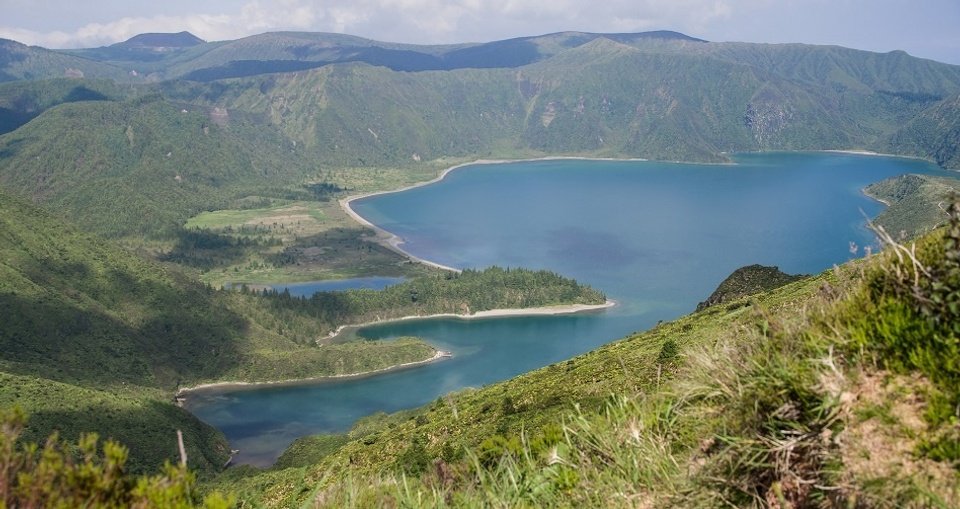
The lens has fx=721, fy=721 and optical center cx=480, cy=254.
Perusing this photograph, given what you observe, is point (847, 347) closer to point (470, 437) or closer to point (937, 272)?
point (937, 272)

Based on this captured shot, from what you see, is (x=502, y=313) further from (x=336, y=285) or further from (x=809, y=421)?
(x=809, y=421)

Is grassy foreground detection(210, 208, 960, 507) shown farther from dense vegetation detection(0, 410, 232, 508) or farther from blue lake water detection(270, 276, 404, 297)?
blue lake water detection(270, 276, 404, 297)

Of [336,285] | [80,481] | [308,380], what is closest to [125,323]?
[308,380]

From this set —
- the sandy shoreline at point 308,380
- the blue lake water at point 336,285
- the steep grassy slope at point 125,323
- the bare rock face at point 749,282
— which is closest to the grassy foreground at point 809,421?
the bare rock face at point 749,282

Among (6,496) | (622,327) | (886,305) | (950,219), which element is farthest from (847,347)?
(622,327)

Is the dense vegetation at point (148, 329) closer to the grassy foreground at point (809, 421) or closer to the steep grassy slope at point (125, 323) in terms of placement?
the steep grassy slope at point (125, 323)
